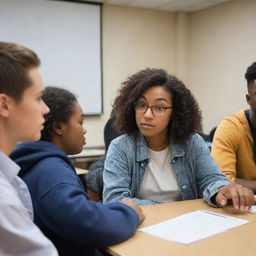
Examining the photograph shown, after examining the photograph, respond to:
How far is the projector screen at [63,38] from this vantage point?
14.4 feet

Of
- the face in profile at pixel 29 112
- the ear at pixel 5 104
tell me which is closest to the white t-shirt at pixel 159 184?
the face in profile at pixel 29 112

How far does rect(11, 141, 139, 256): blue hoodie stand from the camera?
110cm

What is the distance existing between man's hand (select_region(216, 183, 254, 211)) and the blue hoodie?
1.66 ft

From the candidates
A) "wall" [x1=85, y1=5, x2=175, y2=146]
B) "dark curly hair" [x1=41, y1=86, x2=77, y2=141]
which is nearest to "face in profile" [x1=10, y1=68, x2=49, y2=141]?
"dark curly hair" [x1=41, y1=86, x2=77, y2=141]

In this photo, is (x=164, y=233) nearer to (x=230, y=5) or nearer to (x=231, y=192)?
(x=231, y=192)

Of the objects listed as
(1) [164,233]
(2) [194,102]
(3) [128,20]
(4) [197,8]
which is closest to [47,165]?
(1) [164,233]

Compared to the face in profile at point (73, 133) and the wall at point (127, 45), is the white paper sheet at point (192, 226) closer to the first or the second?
the face in profile at point (73, 133)

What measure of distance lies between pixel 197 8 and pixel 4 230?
4.97 metres

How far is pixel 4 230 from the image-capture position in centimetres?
86

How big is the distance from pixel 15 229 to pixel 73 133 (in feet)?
1.76

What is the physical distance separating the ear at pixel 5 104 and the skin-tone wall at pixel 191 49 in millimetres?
3987

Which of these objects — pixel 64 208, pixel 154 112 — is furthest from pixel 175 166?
pixel 64 208

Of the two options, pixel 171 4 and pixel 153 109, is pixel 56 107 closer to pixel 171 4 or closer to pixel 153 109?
pixel 153 109

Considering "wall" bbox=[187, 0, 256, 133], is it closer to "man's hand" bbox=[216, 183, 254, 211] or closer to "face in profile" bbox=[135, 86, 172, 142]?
"face in profile" bbox=[135, 86, 172, 142]
